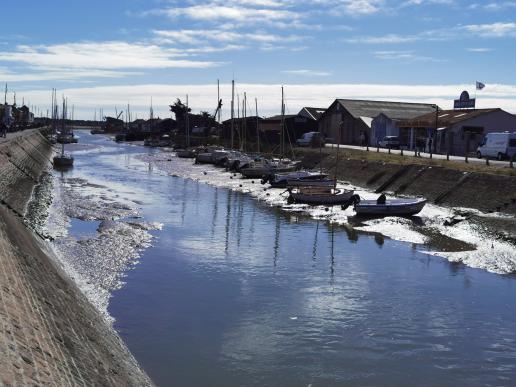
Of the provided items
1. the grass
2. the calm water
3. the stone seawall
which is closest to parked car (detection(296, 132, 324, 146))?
the grass

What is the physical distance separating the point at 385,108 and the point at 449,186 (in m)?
54.6

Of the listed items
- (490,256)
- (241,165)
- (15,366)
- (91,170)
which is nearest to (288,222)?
(490,256)

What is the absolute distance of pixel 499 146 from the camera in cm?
5291

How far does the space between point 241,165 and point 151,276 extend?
167ft

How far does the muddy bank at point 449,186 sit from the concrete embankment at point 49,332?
68.8 ft

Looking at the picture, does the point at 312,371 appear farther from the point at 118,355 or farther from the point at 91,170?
the point at 91,170

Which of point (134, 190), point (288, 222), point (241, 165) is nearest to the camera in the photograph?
point (288, 222)

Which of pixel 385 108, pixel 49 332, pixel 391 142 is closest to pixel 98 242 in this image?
pixel 49 332

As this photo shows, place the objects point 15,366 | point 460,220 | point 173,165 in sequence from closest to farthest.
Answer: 1. point 15,366
2. point 460,220
3. point 173,165

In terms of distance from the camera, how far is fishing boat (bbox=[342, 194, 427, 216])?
36.9m

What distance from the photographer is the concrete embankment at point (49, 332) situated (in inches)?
401

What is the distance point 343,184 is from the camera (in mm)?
55000

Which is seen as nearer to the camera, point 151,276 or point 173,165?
point 151,276

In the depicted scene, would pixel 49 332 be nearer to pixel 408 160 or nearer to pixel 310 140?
pixel 408 160
